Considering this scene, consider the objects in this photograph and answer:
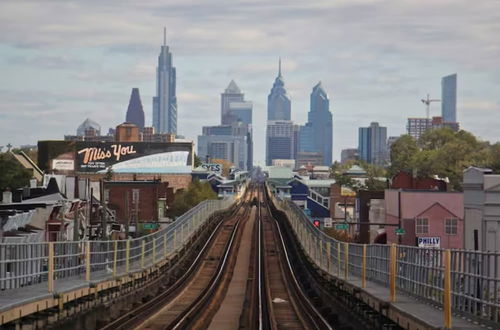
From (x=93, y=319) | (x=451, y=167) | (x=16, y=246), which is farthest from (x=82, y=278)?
(x=451, y=167)

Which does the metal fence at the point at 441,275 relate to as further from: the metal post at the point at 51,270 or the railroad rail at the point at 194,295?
the metal post at the point at 51,270

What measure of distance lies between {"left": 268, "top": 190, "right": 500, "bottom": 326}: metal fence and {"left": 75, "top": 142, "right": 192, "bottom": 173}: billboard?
13126 centimetres

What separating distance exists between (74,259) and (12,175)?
73940 mm

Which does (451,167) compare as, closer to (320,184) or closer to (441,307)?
(320,184)

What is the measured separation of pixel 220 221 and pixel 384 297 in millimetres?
84353

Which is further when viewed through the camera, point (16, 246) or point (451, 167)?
point (451, 167)

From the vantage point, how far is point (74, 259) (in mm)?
29391

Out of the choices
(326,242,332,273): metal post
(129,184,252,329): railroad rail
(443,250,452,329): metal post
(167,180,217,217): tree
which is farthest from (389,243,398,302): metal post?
(167,180,217,217): tree

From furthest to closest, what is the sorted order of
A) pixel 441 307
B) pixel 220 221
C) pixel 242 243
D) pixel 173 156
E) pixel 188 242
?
pixel 173 156 → pixel 220 221 → pixel 242 243 → pixel 188 242 → pixel 441 307

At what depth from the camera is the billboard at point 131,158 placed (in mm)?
163125

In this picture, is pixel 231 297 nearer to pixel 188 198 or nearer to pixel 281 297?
pixel 281 297

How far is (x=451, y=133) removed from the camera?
184875mm

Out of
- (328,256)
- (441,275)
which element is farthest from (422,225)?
(441,275)

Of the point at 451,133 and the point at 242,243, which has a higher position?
the point at 451,133
